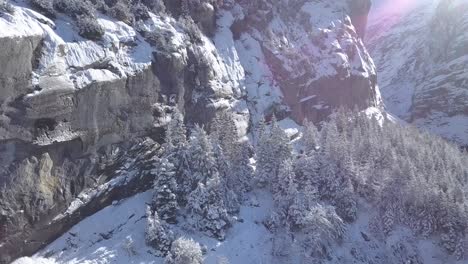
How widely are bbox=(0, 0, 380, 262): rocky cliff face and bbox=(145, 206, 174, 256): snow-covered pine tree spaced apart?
638 cm

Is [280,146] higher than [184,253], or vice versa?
[280,146]

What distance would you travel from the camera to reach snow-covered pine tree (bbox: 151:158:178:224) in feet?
172

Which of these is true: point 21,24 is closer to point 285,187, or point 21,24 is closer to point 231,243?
point 231,243

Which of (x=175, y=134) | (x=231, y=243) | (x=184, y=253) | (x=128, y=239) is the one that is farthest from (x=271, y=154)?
(x=128, y=239)

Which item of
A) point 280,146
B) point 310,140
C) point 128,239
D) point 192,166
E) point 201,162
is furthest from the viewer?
point 310,140

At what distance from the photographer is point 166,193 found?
52.8 meters

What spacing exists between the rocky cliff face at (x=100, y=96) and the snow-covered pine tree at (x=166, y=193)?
3.89 metres

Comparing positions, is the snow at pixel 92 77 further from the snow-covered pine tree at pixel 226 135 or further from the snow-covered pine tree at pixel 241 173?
the snow-covered pine tree at pixel 241 173

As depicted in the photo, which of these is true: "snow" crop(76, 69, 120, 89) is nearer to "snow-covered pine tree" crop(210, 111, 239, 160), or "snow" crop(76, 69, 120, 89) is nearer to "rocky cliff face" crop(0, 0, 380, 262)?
"rocky cliff face" crop(0, 0, 380, 262)

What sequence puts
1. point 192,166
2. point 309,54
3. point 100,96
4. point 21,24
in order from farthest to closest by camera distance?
point 309,54, point 192,166, point 100,96, point 21,24

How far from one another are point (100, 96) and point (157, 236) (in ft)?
51.7

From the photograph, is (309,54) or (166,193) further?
(309,54)

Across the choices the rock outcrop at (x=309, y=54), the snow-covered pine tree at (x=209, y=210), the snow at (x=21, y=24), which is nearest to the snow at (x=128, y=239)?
the snow-covered pine tree at (x=209, y=210)

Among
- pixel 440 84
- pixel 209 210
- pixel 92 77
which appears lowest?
pixel 440 84
